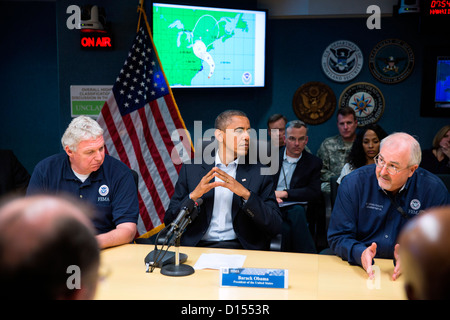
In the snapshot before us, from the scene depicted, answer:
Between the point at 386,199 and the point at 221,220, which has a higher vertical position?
the point at 386,199

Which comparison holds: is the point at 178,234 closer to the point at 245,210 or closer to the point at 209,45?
the point at 245,210

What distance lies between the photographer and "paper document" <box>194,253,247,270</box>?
214 cm

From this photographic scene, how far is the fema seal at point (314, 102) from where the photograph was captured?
5277 mm

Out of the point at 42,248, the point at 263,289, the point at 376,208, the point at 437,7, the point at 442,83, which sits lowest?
the point at 263,289

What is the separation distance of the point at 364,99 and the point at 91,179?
3.65 metres

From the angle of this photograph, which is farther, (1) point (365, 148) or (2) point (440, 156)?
(2) point (440, 156)

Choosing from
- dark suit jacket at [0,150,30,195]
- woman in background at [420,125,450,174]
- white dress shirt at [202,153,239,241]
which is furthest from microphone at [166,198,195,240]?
woman in background at [420,125,450,174]

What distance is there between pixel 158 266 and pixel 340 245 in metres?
0.91

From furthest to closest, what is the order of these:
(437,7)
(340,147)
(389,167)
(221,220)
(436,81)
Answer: (436,81) → (340,147) → (437,7) → (221,220) → (389,167)

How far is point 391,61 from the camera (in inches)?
204

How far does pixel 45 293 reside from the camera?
0.56 metres

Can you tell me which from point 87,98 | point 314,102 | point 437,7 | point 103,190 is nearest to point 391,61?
point 314,102

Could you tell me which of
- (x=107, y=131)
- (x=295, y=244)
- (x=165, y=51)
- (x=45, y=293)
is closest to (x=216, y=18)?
(x=165, y=51)

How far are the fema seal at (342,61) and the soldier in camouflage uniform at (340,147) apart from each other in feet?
2.10
